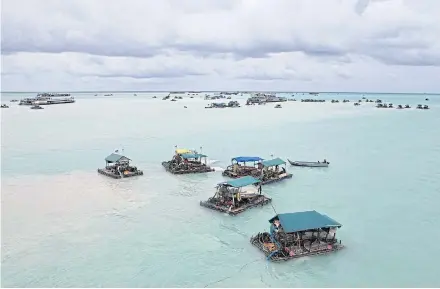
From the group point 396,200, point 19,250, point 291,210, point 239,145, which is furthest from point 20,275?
point 239,145

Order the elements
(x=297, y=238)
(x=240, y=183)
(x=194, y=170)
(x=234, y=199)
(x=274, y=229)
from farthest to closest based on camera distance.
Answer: (x=194, y=170) < (x=240, y=183) < (x=234, y=199) < (x=274, y=229) < (x=297, y=238)

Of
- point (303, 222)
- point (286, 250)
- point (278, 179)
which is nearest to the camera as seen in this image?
point (286, 250)

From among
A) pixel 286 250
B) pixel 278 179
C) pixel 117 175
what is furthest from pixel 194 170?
pixel 286 250

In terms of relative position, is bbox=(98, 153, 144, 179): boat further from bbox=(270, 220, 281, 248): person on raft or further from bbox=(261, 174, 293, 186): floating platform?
bbox=(270, 220, 281, 248): person on raft

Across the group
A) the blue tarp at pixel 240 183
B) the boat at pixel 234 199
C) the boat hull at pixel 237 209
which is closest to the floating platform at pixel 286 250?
the boat hull at pixel 237 209

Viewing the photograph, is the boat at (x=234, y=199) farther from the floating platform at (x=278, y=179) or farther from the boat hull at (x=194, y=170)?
the boat hull at (x=194, y=170)

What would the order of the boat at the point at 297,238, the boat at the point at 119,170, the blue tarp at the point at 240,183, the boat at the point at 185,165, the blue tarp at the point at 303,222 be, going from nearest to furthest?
the boat at the point at 297,238
the blue tarp at the point at 303,222
the blue tarp at the point at 240,183
the boat at the point at 119,170
the boat at the point at 185,165

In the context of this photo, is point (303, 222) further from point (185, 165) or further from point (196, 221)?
point (185, 165)
